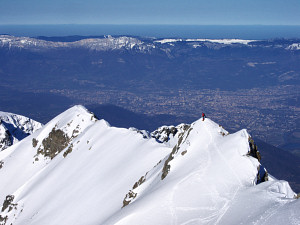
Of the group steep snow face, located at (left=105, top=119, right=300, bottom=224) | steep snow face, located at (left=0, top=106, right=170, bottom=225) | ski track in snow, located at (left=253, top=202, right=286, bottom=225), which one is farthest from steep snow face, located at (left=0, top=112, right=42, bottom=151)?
Answer: ski track in snow, located at (left=253, top=202, right=286, bottom=225)

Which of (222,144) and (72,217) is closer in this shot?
(222,144)

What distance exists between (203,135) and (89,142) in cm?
4416

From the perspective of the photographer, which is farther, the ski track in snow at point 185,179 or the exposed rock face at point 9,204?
the exposed rock face at point 9,204

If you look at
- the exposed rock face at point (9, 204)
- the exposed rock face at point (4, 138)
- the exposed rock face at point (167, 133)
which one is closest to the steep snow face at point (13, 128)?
the exposed rock face at point (4, 138)

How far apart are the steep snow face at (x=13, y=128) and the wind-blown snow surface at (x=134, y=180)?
70.0ft

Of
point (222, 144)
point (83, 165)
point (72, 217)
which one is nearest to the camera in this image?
point (222, 144)

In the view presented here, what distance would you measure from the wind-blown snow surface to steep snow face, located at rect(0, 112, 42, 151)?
21.3 metres

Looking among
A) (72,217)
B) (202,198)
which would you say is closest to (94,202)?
(72,217)

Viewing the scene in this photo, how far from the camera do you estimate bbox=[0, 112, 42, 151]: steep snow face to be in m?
129

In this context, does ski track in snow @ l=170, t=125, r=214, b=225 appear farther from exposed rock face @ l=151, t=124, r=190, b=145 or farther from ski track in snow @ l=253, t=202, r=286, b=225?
exposed rock face @ l=151, t=124, r=190, b=145

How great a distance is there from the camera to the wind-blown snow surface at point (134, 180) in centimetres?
3238

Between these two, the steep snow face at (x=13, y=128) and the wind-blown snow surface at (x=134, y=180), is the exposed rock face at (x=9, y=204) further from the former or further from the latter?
the steep snow face at (x=13, y=128)

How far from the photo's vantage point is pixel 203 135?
4538cm

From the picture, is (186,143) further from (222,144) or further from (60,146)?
(60,146)
